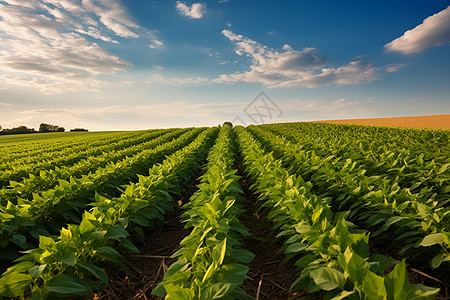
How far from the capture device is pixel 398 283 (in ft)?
4.73

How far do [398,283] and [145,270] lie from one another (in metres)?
2.94

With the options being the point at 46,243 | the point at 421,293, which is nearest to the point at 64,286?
the point at 46,243

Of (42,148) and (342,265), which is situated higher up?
(342,265)

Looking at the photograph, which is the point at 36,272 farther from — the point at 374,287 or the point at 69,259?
the point at 374,287

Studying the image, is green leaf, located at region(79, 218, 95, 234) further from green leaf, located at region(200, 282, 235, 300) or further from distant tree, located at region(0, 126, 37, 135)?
distant tree, located at region(0, 126, 37, 135)

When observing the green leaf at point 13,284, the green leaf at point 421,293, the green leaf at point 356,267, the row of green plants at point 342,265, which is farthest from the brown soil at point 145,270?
the green leaf at point 421,293

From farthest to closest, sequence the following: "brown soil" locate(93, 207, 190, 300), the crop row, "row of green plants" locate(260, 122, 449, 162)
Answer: the crop row → "row of green plants" locate(260, 122, 449, 162) → "brown soil" locate(93, 207, 190, 300)

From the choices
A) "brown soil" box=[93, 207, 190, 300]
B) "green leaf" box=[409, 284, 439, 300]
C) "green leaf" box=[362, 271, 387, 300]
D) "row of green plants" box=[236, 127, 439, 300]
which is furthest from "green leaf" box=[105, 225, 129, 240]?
"green leaf" box=[409, 284, 439, 300]

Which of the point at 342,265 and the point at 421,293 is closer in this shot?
the point at 421,293

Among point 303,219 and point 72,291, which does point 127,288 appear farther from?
point 303,219

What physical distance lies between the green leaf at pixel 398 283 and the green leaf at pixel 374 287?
0.06 m

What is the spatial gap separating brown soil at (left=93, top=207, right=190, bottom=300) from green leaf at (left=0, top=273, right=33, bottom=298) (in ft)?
3.52

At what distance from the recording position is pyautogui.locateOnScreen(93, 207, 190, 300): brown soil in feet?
9.52

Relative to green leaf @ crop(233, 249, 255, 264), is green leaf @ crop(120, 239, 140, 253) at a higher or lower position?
lower
